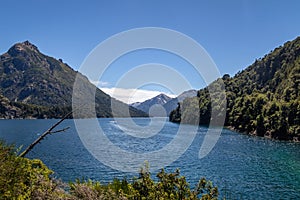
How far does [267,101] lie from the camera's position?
124 m

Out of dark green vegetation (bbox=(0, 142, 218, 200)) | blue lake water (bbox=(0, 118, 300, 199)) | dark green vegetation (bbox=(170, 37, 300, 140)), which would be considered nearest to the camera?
dark green vegetation (bbox=(0, 142, 218, 200))

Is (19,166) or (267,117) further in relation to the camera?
(267,117)

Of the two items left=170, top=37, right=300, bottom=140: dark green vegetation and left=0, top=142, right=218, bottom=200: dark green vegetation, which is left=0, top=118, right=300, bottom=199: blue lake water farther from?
left=170, top=37, right=300, bottom=140: dark green vegetation

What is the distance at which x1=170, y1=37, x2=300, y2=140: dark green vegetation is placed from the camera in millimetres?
98375

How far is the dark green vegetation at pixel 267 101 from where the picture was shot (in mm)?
98375

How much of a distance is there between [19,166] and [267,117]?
105656 millimetres

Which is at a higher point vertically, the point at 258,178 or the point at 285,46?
the point at 285,46

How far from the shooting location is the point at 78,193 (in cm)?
1254

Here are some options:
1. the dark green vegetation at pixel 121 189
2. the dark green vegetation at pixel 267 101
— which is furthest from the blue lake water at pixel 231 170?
the dark green vegetation at pixel 267 101

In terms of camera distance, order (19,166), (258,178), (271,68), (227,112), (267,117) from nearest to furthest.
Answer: (19,166)
(258,178)
(267,117)
(227,112)
(271,68)

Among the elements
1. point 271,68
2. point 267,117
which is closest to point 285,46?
point 271,68

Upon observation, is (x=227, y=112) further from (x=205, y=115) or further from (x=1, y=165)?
(x=1, y=165)

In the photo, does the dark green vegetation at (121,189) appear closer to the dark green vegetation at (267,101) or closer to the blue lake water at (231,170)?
the blue lake water at (231,170)

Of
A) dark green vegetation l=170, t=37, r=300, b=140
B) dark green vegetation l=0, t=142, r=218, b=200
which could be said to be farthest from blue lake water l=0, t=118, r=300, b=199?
dark green vegetation l=170, t=37, r=300, b=140
